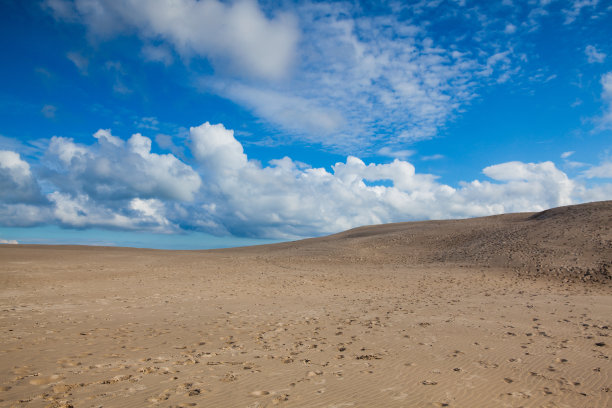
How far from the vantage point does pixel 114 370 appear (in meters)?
7.00

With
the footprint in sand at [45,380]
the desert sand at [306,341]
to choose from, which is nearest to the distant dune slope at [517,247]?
the desert sand at [306,341]

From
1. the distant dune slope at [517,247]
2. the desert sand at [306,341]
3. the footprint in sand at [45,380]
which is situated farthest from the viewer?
the distant dune slope at [517,247]

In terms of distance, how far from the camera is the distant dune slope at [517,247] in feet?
88.7

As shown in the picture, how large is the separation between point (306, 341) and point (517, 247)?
32.3 m

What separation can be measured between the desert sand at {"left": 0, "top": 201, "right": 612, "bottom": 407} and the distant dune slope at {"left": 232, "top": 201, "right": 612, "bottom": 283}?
223 cm

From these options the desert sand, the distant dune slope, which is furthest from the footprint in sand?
the distant dune slope

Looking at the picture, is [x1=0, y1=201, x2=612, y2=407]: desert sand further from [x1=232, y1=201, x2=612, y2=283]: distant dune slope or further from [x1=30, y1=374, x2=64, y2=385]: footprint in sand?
[x1=232, y1=201, x2=612, y2=283]: distant dune slope

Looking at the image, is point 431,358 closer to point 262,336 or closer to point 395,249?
point 262,336

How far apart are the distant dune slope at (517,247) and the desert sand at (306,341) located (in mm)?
2231

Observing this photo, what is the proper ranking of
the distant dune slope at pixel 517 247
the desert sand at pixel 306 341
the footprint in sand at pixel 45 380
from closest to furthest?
the desert sand at pixel 306 341, the footprint in sand at pixel 45 380, the distant dune slope at pixel 517 247

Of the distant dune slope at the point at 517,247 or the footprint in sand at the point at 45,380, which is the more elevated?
the distant dune slope at the point at 517,247

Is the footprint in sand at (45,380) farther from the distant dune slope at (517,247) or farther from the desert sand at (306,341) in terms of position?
the distant dune slope at (517,247)

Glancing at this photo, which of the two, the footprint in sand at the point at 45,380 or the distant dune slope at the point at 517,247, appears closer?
the footprint in sand at the point at 45,380

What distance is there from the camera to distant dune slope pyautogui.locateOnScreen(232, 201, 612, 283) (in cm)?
2705
